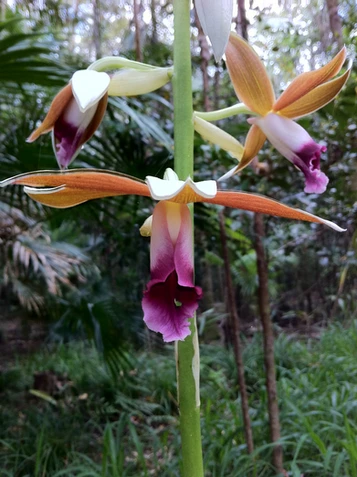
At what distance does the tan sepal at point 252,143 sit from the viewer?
61cm

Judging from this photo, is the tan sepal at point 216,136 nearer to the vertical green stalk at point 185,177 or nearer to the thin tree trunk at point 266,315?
the vertical green stalk at point 185,177

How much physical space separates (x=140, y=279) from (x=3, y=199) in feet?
4.76

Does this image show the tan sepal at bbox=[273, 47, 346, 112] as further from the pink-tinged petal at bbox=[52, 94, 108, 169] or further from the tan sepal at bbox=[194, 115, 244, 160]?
the pink-tinged petal at bbox=[52, 94, 108, 169]

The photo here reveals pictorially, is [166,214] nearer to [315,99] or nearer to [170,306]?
[170,306]

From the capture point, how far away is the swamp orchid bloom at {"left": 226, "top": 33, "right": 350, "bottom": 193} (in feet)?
1.83

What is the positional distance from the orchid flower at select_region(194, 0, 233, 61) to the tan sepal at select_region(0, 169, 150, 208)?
166 millimetres

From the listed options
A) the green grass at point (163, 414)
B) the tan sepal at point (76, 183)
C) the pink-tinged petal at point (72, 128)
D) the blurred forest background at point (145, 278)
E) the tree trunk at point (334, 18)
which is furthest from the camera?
the tree trunk at point (334, 18)

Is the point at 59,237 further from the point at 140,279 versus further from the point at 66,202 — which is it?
the point at 66,202

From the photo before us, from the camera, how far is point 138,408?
8.84ft

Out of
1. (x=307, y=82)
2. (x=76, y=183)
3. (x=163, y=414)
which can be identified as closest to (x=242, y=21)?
(x=307, y=82)

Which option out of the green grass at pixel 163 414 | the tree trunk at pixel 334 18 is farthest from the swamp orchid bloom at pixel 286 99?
the tree trunk at pixel 334 18

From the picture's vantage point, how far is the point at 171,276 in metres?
0.44

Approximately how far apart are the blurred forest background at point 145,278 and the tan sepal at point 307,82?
0.71 meters

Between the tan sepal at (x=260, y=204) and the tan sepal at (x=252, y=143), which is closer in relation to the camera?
the tan sepal at (x=260, y=204)
